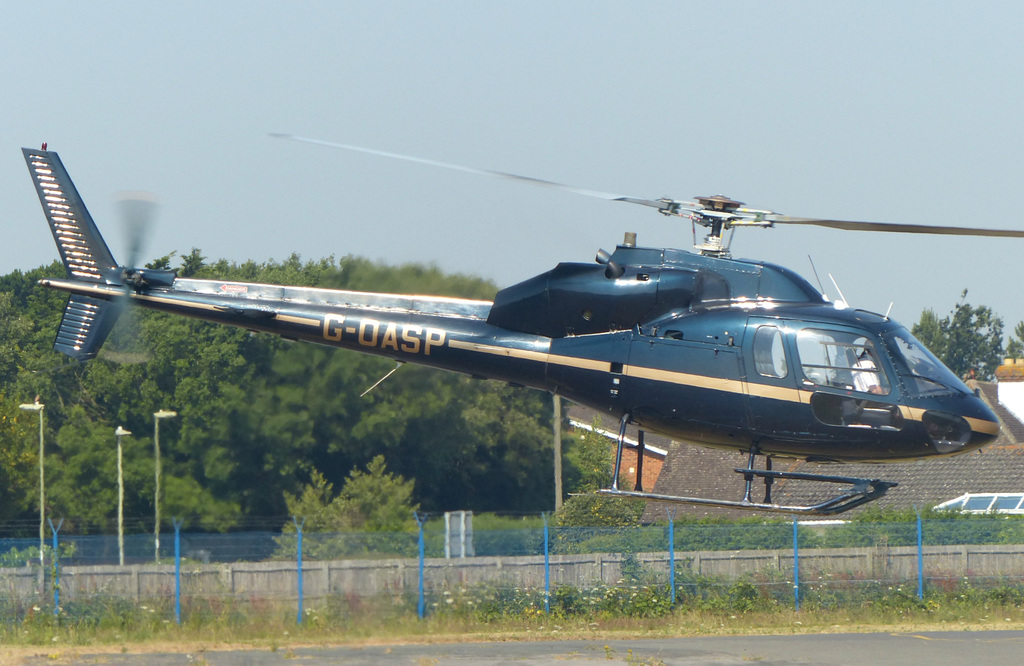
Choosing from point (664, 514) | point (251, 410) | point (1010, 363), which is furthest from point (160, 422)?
point (1010, 363)

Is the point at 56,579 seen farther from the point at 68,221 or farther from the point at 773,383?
the point at 773,383

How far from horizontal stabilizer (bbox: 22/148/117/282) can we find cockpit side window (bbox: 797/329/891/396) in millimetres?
9346

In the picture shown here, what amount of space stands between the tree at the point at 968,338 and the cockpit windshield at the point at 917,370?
89044mm

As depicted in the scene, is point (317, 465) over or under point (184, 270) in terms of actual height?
under

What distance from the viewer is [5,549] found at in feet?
67.8

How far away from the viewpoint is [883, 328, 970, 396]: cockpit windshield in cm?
1236

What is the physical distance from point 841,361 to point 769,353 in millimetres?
773

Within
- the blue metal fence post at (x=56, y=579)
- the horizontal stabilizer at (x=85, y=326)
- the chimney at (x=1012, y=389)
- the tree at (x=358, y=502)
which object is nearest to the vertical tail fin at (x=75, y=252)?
the horizontal stabilizer at (x=85, y=326)

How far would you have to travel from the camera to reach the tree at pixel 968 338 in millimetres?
97188

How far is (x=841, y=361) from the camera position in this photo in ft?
40.9

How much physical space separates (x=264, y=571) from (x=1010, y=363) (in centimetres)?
3466

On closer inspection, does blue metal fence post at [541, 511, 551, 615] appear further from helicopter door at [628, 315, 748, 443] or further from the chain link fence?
helicopter door at [628, 315, 748, 443]

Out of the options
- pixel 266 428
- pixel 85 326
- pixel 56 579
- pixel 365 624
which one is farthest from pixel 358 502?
pixel 85 326

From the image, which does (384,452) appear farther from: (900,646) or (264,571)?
(900,646)
